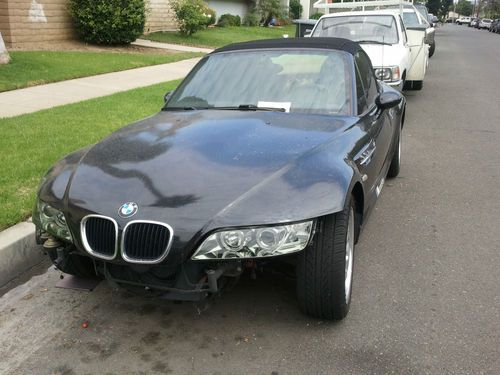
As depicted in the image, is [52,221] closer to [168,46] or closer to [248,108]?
[248,108]

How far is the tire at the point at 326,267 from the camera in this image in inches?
115

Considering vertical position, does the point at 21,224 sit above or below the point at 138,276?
below

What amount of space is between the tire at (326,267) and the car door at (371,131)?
0.69m

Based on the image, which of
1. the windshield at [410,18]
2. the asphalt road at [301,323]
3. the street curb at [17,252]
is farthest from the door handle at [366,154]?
the windshield at [410,18]

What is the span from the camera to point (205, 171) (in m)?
3.06

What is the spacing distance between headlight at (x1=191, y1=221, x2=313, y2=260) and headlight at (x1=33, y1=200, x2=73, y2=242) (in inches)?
32.3

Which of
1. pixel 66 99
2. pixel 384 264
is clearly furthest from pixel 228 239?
pixel 66 99

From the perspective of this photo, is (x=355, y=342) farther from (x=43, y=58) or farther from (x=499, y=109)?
(x=43, y=58)

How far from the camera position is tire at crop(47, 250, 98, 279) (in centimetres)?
321

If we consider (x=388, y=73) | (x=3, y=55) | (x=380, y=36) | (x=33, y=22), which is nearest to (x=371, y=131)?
(x=388, y=73)

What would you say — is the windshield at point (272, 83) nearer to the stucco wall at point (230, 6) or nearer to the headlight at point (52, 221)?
the headlight at point (52, 221)

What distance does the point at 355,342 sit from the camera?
309 cm

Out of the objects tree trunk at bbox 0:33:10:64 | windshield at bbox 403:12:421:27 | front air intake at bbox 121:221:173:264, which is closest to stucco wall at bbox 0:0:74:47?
tree trunk at bbox 0:33:10:64

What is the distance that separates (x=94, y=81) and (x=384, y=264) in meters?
9.03
